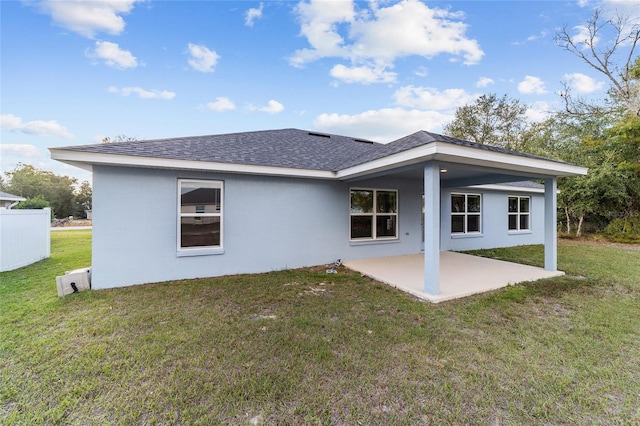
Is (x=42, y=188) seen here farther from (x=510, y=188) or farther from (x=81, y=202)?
(x=510, y=188)

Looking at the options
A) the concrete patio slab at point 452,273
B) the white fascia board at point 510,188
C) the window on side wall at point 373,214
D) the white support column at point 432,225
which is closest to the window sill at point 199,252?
the concrete patio slab at point 452,273

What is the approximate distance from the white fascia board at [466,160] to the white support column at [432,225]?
0.29m

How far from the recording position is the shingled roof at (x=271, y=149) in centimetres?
525

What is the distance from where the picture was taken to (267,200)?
6.76 m

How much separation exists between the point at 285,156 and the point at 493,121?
22.2 meters

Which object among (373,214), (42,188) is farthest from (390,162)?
(42,188)

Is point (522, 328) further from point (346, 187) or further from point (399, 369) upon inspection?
point (346, 187)

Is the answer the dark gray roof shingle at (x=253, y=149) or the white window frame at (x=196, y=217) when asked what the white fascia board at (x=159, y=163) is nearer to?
the dark gray roof shingle at (x=253, y=149)

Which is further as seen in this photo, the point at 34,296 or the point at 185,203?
the point at 185,203

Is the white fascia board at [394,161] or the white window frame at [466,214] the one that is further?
the white window frame at [466,214]

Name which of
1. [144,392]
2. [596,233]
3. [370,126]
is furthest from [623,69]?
[144,392]

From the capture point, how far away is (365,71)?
1232 centimetres

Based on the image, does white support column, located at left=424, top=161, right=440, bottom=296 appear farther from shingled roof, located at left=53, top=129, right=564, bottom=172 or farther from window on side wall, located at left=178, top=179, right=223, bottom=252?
window on side wall, located at left=178, top=179, right=223, bottom=252

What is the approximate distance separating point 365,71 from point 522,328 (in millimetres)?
12131
